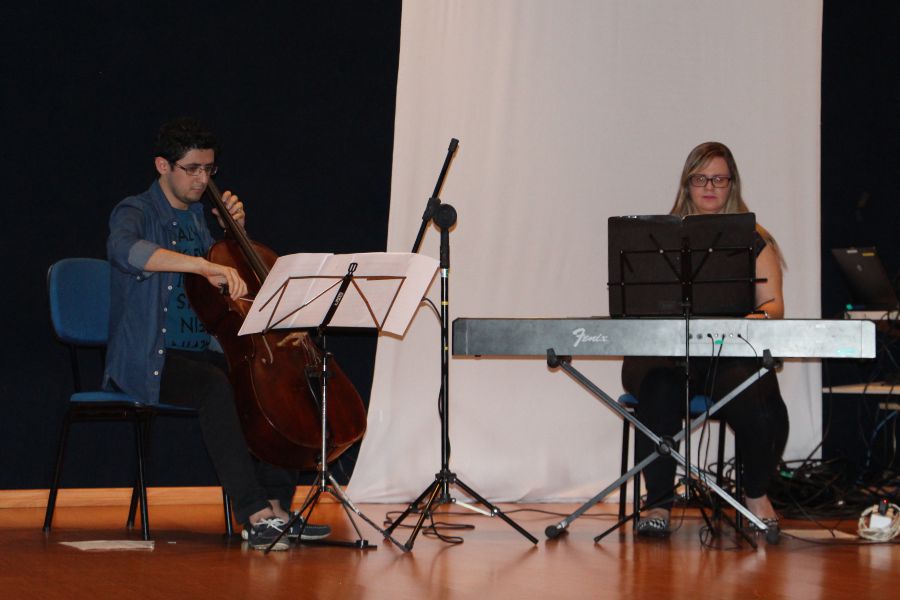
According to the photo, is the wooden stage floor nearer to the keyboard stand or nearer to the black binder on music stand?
the keyboard stand

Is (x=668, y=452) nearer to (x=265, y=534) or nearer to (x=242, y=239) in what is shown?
(x=265, y=534)

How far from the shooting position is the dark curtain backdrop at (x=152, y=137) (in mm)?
4227

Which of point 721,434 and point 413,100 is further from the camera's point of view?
point 413,100

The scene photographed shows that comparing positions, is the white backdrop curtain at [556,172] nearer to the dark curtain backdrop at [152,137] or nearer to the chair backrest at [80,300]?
the dark curtain backdrop at [152,137]

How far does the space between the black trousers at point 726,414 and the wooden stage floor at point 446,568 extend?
214 mm

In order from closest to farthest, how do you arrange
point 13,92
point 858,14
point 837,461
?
point 13,92, point 837,461, point 858,14

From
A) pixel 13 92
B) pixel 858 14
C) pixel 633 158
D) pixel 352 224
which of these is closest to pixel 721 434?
pixel 633 158

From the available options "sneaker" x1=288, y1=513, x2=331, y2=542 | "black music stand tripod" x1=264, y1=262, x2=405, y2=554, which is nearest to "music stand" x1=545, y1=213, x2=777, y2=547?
"black music stand tripod" x1=264, y1=262, x2=405, y2=554

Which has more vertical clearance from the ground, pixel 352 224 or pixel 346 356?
pixel 352 224

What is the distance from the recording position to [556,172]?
4.80 metres

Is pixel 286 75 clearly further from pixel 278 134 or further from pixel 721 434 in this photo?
pixel 721 434

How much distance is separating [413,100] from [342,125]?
32cm

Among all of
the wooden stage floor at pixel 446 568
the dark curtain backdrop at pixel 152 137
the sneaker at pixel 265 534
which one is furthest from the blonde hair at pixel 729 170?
the sneaker at pixel 265 534

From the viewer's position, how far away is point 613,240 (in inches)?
129
